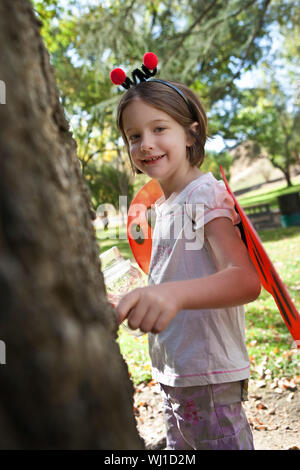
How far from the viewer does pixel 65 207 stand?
2.26 ft

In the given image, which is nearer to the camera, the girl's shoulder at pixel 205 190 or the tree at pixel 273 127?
the girl's shoulder at pixel 205 190

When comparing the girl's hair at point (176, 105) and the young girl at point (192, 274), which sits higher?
the girl's hair at point (176, 105)

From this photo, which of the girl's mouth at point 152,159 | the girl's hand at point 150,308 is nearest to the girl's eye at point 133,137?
the girl's mouth at point 152,159

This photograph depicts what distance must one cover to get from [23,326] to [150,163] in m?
1.32

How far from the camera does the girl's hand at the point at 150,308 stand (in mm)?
987

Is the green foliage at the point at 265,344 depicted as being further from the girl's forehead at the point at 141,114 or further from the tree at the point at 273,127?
the tree at the point at 273,127

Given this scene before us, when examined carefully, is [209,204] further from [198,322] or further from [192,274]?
[198,322]

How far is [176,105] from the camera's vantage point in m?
1.79

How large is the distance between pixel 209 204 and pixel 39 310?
1.04m

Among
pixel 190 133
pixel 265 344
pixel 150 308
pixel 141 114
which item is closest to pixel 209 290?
pixel 150 308

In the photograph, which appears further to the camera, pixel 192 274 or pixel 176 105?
pixel 176 105

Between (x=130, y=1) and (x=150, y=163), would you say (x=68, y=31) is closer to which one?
(x=130, y=1)

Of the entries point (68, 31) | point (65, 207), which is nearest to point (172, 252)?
point (65, 207)

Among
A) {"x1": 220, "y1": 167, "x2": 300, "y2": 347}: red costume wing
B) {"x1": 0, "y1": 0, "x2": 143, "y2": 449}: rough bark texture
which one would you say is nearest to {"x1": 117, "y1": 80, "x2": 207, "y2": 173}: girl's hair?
{"x1": 220, "y1": 167, "x2": 300, "y2": 347}: red costume wing
